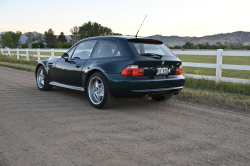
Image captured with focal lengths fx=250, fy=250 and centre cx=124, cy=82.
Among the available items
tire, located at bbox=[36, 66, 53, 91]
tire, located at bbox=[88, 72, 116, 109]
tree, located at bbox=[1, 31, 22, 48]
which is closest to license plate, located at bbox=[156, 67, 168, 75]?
tire, located at bbox=[88, 72, 116, 109]

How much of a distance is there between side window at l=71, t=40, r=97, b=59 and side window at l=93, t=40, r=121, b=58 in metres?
0.24

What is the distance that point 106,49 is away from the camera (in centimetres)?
545

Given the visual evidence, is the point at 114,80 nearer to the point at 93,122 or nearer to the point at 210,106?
the point at 93,122

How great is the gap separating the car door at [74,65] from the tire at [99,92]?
0.46 meters

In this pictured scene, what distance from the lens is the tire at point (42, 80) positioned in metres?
→ 7.20

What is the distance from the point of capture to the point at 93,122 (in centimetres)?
434

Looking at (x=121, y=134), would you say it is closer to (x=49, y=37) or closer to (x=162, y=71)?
(x=162, y=71)

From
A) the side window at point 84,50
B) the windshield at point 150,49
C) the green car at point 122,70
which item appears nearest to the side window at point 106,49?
the green car at point 122,70

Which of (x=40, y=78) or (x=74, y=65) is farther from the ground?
(x=74, y=65)

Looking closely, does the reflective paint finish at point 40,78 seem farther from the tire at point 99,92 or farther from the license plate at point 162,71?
the license plate at point 162,71

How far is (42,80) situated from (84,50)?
2.18m

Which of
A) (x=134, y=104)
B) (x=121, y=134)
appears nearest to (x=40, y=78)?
(x=134, y=104)

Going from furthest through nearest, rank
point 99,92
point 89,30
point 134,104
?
point 89,30
point 134,104
point 99,92

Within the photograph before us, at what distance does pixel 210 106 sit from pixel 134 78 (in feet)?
7.04
